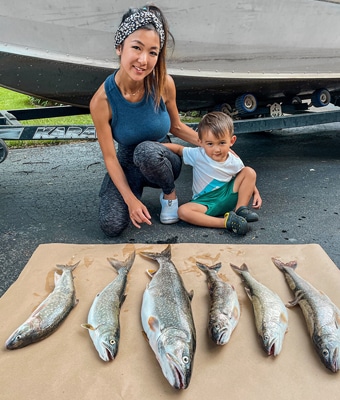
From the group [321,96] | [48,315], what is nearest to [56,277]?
[48,315]

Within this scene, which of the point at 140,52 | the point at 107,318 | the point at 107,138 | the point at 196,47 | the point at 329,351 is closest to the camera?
the point at 329,351

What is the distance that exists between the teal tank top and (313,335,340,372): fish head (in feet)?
6.16

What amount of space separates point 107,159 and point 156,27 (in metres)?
0.96

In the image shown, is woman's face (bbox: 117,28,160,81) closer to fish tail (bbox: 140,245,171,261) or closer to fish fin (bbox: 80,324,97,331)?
fish tail (bbox: 140,245,171,261)

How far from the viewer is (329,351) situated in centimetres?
161

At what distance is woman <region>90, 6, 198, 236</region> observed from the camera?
2537mm

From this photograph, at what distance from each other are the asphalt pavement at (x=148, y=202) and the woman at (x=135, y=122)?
28 cm

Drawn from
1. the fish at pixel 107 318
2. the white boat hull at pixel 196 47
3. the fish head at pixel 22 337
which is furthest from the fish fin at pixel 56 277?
the white boat hull at pixel 196 47

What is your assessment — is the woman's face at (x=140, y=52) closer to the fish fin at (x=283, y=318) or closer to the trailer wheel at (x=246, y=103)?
the fish fin at (x=283, y=318)

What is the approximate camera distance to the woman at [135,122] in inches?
99.9

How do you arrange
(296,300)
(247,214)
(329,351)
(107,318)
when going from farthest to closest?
1. (247,214)
2. (296,300)
3. (107,318)
4. (329,351)

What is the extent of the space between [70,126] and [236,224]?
5.54 ft

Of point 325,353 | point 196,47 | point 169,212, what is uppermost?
point 196,47

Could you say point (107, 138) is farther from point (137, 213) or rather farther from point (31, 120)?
point (31, 120)
